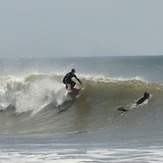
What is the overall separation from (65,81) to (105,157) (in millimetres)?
11468

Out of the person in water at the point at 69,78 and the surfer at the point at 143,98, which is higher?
the person in water at the point at 69,78

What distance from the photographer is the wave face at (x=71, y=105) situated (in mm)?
17328

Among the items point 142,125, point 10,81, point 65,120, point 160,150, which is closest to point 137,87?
point 65,120

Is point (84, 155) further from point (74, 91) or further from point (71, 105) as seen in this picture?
point (74, 91)

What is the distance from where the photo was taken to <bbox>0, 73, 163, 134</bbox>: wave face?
682 inches

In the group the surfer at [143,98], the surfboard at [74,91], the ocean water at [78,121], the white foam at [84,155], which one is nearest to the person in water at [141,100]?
the surfer at [143,98]

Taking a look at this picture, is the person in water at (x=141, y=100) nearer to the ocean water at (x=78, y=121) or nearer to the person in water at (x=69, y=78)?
the ocean water at (x=78, y=121)

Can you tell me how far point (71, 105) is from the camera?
2134cm

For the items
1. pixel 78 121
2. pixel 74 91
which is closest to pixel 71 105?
pixel 74 91

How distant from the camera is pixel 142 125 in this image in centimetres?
1609

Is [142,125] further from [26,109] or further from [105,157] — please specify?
[26,109]

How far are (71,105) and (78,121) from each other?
10.4 ft

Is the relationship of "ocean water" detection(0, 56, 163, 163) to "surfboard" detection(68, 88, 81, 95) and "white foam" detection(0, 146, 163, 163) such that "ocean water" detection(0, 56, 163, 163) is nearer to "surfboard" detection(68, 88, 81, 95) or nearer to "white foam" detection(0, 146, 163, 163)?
"white foam" detection(0, 146, 163, 163)

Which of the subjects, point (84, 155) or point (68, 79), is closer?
point (84, 155)
